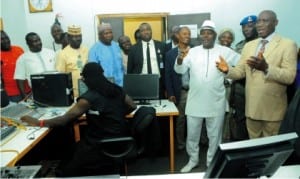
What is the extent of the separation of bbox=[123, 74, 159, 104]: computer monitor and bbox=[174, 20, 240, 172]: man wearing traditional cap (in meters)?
0.35

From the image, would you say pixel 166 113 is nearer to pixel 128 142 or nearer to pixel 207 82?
pixel 207 82

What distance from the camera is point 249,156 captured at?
1017 millimetres

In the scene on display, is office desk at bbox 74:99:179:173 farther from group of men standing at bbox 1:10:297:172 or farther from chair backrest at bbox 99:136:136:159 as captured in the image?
chair backrest at bbox 99:136:136:159

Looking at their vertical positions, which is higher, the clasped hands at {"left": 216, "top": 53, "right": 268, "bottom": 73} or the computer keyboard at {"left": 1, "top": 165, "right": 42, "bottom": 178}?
the clasped hands at {"left": 216, "top": 53, "right": 268, "bottom": 73}

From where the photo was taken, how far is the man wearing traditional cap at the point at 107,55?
3.54 meters

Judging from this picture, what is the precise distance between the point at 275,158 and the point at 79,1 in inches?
178

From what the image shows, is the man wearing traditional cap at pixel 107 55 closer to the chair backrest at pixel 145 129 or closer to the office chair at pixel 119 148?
A: the chair backrest at pixel 145 129

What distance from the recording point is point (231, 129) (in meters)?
3.40

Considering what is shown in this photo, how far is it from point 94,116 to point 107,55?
55.5 inches

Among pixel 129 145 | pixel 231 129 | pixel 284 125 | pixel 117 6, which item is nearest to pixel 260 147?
pixel 284 125

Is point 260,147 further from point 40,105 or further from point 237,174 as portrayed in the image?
point 40,105

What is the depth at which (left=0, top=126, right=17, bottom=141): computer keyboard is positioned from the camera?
2.16 m

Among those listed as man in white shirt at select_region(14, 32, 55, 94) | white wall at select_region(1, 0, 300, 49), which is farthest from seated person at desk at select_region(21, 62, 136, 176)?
white wall at select_region(1, 0, 300, 49)

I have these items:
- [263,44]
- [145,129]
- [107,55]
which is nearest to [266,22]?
[263,44]
